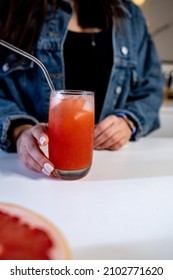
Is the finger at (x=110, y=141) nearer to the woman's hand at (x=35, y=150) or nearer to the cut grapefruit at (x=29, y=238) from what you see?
the woman's hand at (x=35, y=150)

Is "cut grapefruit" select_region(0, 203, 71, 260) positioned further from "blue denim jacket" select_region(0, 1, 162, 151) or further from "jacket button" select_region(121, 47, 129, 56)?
"jacket button" select_region(121, 47, 129, 56)

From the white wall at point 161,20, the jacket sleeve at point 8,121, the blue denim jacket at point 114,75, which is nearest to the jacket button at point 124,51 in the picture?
the blue denim jacket at point 114,75

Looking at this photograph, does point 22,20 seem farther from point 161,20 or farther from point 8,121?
point 161,20

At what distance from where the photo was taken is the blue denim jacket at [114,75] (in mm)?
822

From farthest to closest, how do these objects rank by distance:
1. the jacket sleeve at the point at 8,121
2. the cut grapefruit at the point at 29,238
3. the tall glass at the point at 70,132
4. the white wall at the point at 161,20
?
the white wall at the point at 161,20
the jacket sleeve at the point at 8,121
the tall glass at the point at 70,132
the cut grapefruit at the point at 29,238

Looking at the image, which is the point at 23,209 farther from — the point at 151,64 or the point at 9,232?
the point at 151,64

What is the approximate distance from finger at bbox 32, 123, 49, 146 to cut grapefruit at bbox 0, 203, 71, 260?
5.3 inches

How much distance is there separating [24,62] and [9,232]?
0.57 metres

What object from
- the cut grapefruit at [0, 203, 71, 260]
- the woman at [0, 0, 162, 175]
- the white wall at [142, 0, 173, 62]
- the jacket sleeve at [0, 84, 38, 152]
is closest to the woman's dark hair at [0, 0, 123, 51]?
the woman at [0, 0, 162, 175]

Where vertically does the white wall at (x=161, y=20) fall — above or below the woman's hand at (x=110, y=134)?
above

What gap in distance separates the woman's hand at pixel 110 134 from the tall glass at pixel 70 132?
0.18 metres

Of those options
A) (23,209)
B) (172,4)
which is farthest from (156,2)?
(23,209)

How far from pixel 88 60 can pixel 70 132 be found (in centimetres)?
46
